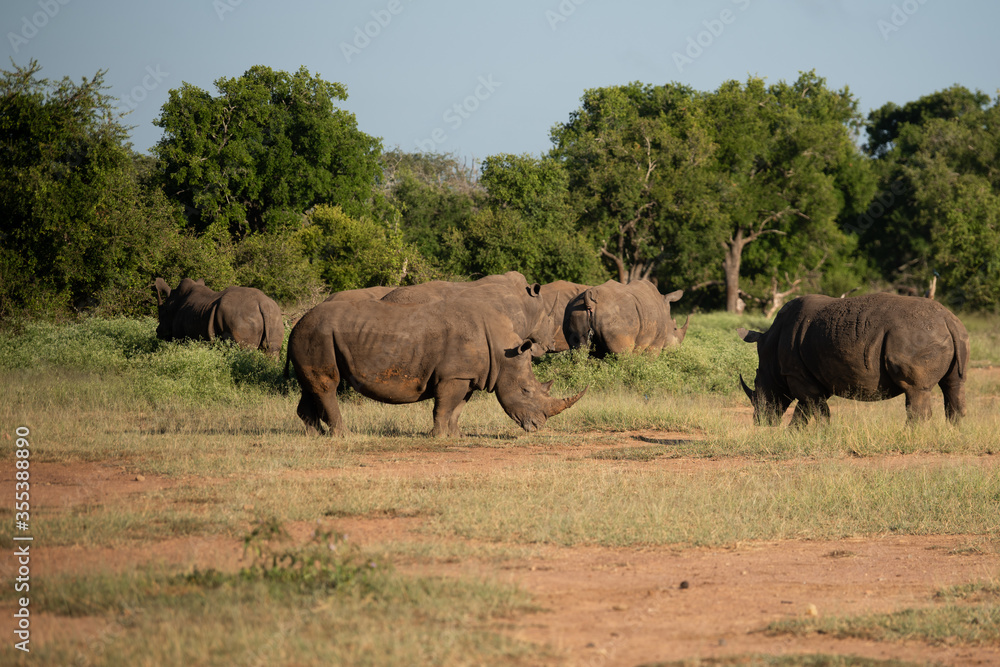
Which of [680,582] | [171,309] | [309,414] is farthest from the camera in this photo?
[171,309]

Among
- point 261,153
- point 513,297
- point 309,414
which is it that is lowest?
point 309,414

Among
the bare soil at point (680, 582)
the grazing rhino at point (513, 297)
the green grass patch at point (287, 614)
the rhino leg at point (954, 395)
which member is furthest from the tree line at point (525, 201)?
the green grass patch at point (287, 614)

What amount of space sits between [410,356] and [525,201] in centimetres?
2189

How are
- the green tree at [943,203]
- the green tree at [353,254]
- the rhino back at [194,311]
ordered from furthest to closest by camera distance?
the green tree at [943,203] → the green tree at [353,254] → the rhino back at [194,311]

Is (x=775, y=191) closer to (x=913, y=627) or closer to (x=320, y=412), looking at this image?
(x=320, y=412)

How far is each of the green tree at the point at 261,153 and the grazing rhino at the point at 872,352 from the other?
63.3ft

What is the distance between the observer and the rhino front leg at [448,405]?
1103cm

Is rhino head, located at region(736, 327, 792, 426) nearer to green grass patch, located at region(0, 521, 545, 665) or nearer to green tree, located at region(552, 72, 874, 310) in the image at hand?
green grass patch, located at region(0, 521, 545, 665)

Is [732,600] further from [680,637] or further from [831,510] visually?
[831,510]

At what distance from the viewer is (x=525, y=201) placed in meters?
32.1

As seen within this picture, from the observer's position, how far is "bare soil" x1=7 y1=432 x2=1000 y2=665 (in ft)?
15.5

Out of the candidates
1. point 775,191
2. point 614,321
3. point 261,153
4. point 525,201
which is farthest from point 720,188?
point 614,321

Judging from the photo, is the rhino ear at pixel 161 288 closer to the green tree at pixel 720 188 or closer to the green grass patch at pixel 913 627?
the green grass patch at pixel 913 627

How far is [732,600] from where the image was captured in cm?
557
